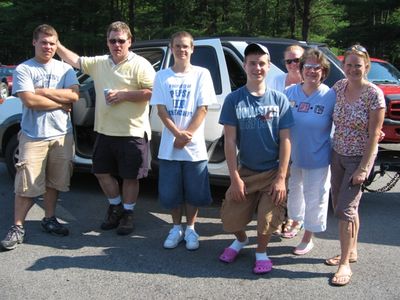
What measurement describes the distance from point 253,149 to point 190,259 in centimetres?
110

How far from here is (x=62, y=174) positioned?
4.45 metres

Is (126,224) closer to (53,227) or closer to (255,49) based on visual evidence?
(53,227)

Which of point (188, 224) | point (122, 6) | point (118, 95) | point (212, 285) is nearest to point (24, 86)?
point (118, 95)

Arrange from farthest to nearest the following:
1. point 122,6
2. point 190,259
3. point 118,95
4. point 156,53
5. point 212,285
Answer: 1. point 122,6
2. point 156,53
3. point 118,95
4. point 190,259
5. point 212,285

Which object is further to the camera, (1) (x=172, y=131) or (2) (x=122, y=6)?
(2) (x=122, y=6)

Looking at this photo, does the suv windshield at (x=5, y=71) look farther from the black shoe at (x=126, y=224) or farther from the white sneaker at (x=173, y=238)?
the white sneaker at (x=173, y=238)

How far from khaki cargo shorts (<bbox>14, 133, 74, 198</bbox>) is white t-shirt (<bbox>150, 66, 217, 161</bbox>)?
1.06 m

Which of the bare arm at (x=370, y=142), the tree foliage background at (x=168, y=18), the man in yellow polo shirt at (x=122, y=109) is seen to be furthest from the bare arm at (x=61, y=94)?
the tree foliage background at (x=168, y=18)

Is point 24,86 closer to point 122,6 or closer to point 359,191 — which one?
point 359,191

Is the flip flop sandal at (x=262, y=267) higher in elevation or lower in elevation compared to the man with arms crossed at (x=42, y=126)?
lower

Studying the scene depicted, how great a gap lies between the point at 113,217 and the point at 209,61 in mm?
1969

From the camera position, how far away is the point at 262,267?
3.67 meters

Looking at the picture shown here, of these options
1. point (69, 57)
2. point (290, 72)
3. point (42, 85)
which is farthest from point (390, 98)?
point (42, 85)

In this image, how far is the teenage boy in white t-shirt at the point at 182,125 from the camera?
13.1 feet
